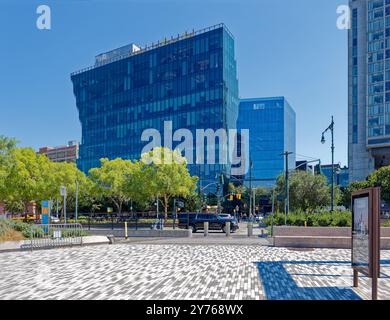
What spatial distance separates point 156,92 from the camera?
94125 mm

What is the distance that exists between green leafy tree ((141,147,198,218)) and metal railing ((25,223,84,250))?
1824 centimetres

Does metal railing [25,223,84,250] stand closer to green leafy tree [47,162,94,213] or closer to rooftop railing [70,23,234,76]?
green leafy tree [47,162,94,213]

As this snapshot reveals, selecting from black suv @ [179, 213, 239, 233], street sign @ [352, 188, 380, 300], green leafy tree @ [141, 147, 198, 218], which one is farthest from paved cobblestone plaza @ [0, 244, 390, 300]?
green leafy tree @ [141, 147, 198, 218]

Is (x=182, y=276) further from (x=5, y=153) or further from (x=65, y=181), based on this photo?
(x=65, y=181)

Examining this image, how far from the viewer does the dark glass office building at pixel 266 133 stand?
371ft

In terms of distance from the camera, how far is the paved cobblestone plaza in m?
8.04

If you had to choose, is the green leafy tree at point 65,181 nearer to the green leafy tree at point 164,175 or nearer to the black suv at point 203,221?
the green leafy tree at point 164,175

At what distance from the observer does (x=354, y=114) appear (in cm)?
8956

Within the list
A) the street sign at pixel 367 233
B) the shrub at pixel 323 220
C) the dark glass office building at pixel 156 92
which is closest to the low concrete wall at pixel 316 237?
the shrub at pixel 323 220

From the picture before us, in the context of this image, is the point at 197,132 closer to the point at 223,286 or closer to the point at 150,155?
the point at 150,155

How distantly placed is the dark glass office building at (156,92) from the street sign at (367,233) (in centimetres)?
6919

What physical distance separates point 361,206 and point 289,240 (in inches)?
420

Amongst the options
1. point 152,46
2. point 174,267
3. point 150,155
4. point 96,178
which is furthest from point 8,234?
point 152,46

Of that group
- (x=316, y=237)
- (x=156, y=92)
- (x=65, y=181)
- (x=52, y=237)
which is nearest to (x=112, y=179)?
(x=65, y=181)
